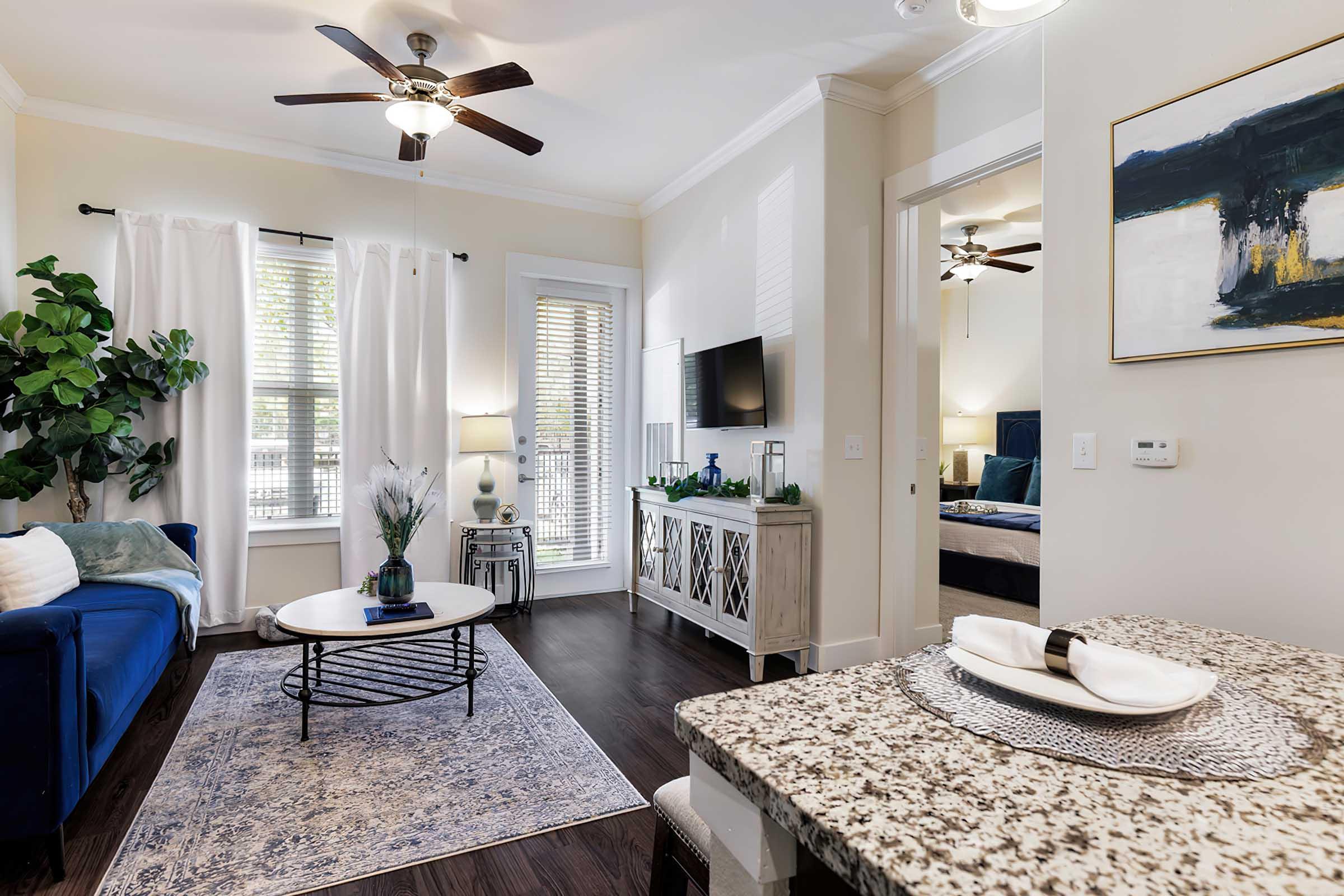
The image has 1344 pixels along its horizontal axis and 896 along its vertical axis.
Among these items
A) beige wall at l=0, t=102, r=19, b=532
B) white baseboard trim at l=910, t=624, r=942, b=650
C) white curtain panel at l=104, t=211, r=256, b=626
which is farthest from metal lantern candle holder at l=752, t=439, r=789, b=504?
beige wall at l=0, t=102, r=19, b=532

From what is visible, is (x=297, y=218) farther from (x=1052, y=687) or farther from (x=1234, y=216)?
(x=1052, y=687)

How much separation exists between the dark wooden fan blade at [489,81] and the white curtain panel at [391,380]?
1.80 metres

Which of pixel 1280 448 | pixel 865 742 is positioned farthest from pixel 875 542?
pixel 865 742

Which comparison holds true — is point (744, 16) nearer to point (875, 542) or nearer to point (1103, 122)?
point (1103, 122)

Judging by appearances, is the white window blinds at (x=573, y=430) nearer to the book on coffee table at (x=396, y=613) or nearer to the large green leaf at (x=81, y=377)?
the book on coffee table at (x=396, y=613)

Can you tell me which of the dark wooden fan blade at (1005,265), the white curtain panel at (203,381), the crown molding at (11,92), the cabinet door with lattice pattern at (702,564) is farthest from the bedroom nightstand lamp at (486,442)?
the dark wooden fan blade at (1005,265)

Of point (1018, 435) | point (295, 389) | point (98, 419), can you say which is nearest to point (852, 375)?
point (295, 389)

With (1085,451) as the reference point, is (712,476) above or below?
below

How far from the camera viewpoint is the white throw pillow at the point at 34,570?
254 centimetres

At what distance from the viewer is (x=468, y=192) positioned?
4.69m

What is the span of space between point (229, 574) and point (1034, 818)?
4429 mm

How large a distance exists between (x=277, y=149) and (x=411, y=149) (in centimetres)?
144

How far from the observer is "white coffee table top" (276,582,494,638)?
101 inches

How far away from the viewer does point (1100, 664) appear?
2.66 feet
